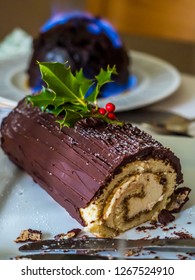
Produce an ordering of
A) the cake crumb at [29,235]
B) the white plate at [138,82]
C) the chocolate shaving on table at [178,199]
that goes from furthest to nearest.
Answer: the white plate at [138,82] < the chocolate shaving on table at [178,199] < the cake crumb at [29,235]

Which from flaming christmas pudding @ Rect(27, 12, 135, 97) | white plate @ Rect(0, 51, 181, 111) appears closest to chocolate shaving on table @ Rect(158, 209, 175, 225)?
white plate @ Rect(0, 51, 181, 111)

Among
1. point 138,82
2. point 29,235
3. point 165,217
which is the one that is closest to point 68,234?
point 29,235

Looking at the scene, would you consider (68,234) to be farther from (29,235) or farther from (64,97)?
(64,97)

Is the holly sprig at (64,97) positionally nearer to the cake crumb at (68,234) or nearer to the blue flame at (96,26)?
the cake crumb at (68,234)

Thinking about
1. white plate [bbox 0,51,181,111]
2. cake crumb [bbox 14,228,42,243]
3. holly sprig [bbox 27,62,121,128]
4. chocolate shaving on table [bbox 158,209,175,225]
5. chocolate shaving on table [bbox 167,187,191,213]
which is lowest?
cake crumb [bbox 14,228,42,243]

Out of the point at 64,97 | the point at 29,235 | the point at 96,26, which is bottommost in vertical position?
the point at 29,235

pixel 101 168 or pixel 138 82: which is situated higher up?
pixel 138 82

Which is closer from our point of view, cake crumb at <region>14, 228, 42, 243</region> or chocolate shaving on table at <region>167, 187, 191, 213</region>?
cake crumb at <region>14, 228, 42, 243</region>

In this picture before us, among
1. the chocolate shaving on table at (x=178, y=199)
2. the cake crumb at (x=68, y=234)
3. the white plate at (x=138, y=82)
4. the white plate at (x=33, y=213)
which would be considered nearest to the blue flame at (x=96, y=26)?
the white plate at (x=138, y=82)

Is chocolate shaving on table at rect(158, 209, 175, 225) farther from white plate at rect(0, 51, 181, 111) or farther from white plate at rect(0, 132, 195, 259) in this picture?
white plate at rect(0, 51, 181, 111)
